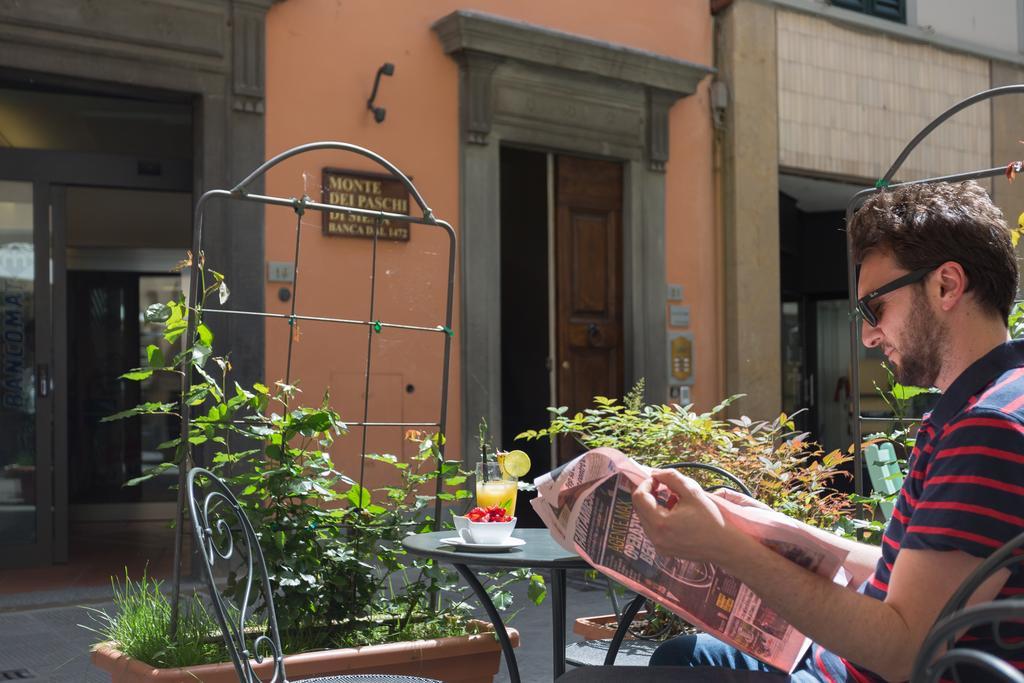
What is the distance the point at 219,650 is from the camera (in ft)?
10.3

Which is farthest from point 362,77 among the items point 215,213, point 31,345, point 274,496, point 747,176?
point 274,496

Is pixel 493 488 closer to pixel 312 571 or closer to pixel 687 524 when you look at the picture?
pixel 312 571

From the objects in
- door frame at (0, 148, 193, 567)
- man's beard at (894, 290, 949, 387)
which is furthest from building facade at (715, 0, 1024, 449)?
man's beard at (894, 290, 949, 387)

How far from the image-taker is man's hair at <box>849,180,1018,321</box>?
158cm

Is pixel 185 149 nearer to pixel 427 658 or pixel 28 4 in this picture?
pixel 28 4

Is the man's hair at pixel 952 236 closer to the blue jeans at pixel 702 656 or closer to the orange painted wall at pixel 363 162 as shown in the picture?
the blue jeans at pixel 702 656

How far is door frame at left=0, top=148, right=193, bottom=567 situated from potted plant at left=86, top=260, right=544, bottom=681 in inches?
→ 146

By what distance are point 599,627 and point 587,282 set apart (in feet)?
15.3

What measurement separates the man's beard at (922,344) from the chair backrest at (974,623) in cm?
30

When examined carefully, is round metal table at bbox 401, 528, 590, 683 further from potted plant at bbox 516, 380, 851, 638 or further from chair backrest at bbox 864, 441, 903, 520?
chair backrest at bbox 864, 441, 903, 520

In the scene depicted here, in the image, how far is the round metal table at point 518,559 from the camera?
2.44 metres

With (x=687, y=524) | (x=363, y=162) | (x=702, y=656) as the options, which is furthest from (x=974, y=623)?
(x=363, y=162)

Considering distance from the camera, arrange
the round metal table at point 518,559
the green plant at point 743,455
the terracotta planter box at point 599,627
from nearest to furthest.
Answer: the round metal table at point 518,559
the green plant at point 743,455
the terracotta planter box at point 599,627

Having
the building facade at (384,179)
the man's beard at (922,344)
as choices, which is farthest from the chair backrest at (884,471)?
the building facade at (384,179)
